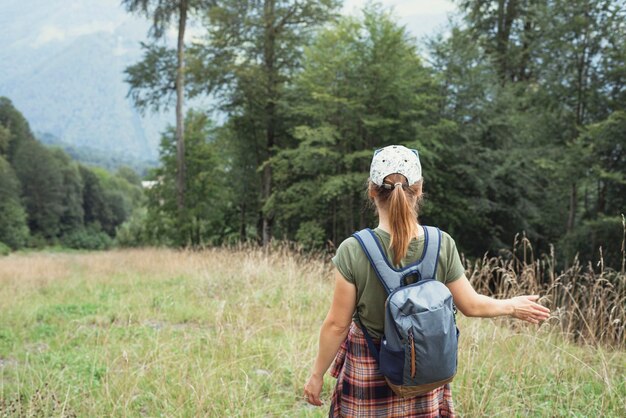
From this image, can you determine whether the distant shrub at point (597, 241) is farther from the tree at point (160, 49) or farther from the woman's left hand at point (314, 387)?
the tree at point (160, 49)

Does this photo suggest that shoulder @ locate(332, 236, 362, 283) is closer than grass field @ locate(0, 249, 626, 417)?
Yes

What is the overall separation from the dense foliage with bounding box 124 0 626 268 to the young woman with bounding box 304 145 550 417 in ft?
19.3

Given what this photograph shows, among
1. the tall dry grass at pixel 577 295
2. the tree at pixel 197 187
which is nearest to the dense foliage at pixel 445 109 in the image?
the tree at pixel 197 187

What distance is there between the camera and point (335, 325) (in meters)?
1.70

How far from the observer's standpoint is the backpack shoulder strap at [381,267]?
1.58m

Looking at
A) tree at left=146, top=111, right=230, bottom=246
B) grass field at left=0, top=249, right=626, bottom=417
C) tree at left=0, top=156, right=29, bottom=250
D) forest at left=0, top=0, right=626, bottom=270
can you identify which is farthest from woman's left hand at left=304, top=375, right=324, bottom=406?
tree at left=0, top=156, right=29, bottom=250

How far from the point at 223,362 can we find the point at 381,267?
7.92 ft

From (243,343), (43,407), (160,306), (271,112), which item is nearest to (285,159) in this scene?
(271,112)

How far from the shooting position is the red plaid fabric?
1.73m

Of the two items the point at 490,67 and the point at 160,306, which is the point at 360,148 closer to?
the point at 490,67

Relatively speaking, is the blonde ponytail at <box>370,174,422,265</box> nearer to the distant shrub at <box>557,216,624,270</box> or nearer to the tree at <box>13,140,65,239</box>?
the distant shrub at <box>557,216,624,270</box>

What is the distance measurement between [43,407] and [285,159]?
1204 centimetres

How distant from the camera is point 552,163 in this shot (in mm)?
10070

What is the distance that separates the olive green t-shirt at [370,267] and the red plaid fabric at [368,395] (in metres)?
0.14
